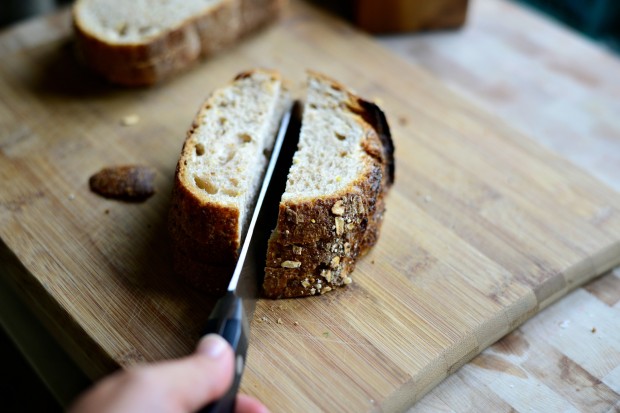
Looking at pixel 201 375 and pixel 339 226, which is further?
pixel 339 226

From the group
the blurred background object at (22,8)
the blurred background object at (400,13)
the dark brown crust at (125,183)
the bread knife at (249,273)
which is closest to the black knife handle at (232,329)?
the bread knife at (249,273)

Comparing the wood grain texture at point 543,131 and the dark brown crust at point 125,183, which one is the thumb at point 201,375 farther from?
the dark brown crust at point 125,183

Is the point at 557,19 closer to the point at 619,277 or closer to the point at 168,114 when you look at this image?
the point at 619,277

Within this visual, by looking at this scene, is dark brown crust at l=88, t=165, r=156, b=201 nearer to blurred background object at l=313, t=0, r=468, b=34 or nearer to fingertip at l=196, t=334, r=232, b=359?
fingertip at l=196, t=334, r=232, b=359

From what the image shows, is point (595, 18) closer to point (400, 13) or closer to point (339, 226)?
point (400, 13)

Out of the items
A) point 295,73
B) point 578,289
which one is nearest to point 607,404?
point 578,289

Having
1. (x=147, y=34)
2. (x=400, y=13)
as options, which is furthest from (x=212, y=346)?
(x=400, y=13)
